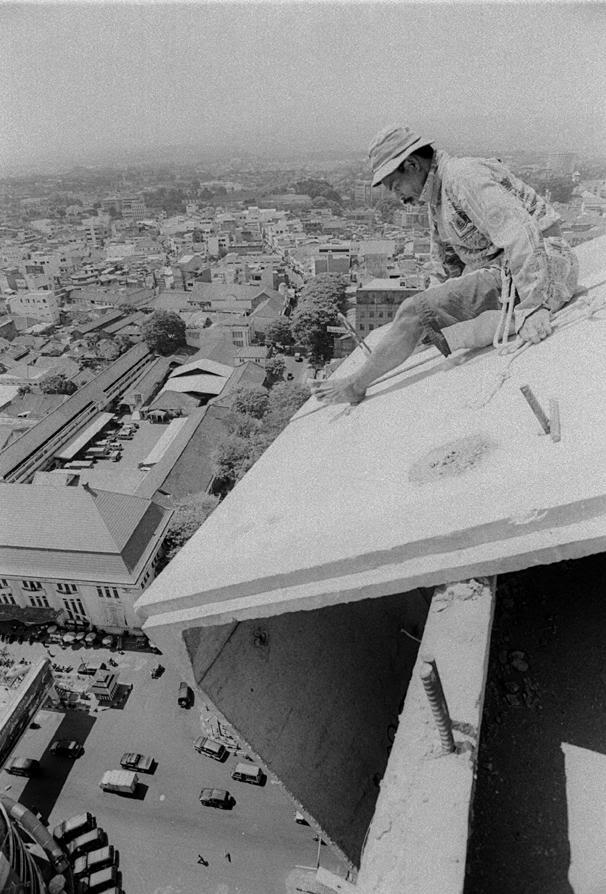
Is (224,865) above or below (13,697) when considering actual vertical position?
below

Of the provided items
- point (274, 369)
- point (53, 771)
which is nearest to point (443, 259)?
point (53, 771)

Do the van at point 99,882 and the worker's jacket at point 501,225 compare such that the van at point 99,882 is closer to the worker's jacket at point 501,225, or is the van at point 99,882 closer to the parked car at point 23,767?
the parked car at point 23,767

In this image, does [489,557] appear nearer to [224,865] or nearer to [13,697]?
[224,865]

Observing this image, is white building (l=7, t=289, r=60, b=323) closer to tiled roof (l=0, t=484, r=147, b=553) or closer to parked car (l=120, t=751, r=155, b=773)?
tiled roof (l=0, t=484, r=147, b=553)

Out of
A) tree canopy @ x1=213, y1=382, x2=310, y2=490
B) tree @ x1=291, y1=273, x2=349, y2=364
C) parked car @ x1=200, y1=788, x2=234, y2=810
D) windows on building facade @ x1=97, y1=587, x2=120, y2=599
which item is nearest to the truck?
parked car @ x1=200, y1=788, x2=234, y2=810

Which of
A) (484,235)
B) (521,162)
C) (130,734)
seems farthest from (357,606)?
(521,162)

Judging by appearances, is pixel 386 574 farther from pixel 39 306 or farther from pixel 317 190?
pixel 317 190
